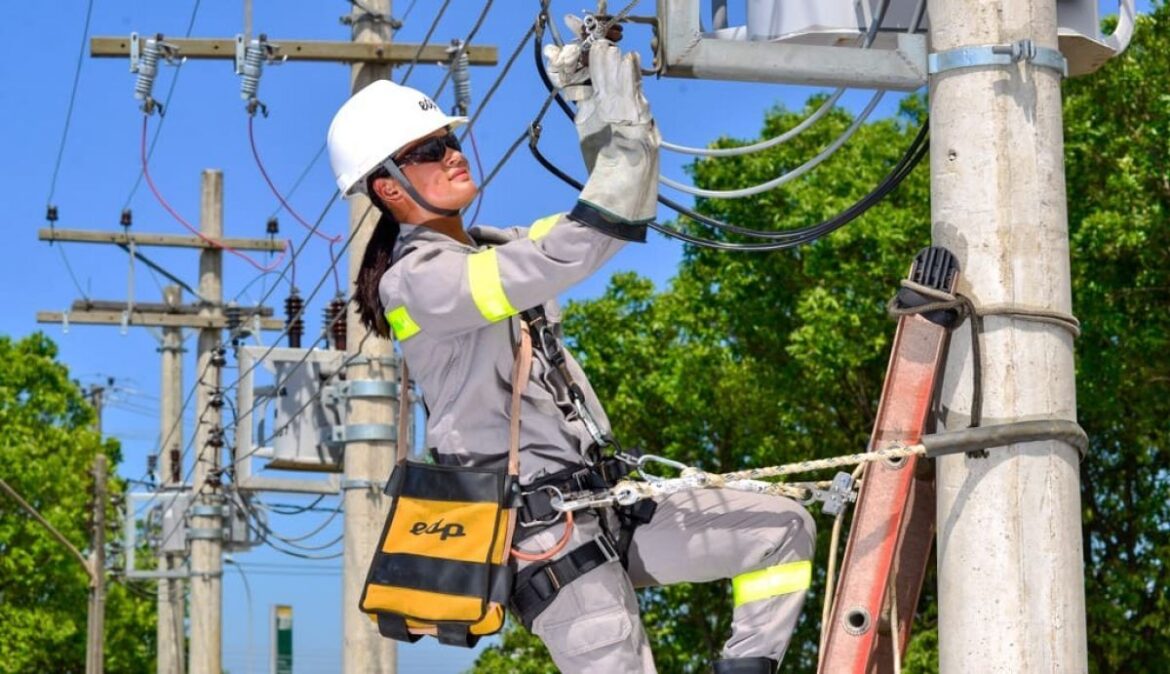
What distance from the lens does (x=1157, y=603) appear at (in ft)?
79.6

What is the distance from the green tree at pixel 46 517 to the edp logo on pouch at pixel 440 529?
3794cm

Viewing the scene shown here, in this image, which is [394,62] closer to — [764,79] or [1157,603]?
[764,79]

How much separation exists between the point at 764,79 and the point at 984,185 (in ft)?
2.56

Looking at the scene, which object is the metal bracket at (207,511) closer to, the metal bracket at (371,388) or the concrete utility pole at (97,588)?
the concrete utility pole at (97,588)

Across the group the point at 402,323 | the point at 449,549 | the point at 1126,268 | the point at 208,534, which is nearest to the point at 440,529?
the point at 449,549

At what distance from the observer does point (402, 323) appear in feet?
17.8

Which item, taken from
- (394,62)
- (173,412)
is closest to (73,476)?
(173,412)

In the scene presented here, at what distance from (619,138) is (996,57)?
2.91ft

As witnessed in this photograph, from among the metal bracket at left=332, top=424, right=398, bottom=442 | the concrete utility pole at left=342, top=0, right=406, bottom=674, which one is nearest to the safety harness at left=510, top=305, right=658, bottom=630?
the concrete utility pole at left=342, top=0, right=406, bottom=674

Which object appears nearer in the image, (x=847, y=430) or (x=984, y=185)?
(x=984, y=185)

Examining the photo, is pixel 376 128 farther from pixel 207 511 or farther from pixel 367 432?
pixel 207 511

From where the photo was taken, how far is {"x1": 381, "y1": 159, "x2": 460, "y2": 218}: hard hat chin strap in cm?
562


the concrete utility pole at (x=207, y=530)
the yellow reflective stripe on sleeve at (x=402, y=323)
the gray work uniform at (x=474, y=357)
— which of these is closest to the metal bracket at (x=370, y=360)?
the gray work uniform at (x=474, y=357)

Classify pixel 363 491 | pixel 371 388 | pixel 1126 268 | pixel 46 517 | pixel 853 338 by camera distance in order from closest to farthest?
1. pixel 363 491
2. pixel 371 388
3. pixel 1126 268
4. pixel 853 338
5. pixel 46 517
